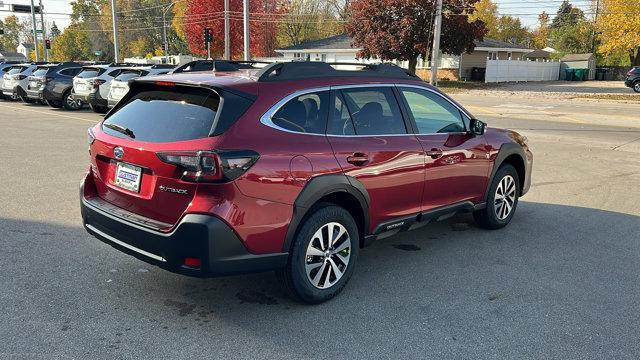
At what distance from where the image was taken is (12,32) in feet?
460

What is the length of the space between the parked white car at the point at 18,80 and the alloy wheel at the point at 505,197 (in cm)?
2077

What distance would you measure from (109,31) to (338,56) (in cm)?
6376

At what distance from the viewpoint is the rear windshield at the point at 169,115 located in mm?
3662

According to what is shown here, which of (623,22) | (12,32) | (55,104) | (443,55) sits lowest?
(55,104)

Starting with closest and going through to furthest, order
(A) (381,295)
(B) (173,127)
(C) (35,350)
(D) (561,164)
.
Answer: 1. (C) (35,350)
2. (B) (173,127)
3. (A) (381,295)
4. (D) (561,164)

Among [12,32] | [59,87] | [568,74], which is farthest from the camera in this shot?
[12,32]

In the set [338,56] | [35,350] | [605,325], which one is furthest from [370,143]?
[338,56]

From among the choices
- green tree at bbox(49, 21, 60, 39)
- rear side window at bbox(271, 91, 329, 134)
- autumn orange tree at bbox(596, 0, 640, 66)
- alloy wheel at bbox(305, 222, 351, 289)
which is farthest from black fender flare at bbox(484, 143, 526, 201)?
green tree at bbox(49, 21, 60, 39)

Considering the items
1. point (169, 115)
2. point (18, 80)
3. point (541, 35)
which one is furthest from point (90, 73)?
point (541, 35)

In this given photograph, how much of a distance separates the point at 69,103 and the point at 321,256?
733 inches

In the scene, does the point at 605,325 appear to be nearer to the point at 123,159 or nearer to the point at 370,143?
the point at 370,143

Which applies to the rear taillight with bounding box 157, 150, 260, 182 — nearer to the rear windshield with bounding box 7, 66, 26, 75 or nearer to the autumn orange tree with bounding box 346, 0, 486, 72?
the rear windshield with bounding box 7, 66, 26, 75

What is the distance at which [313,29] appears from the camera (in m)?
75.1

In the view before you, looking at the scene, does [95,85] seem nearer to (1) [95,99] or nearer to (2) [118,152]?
(1) [95,99]
